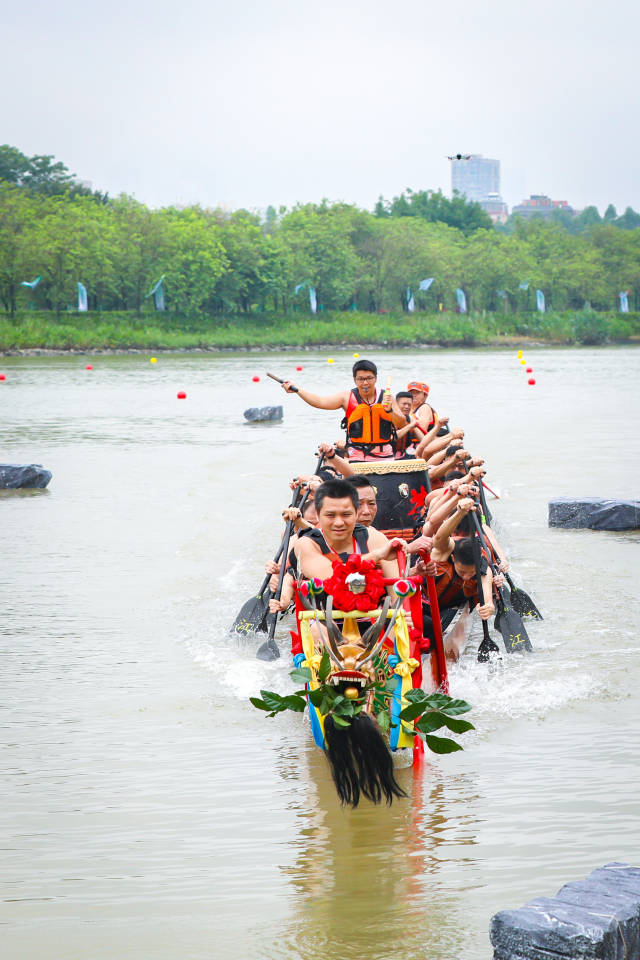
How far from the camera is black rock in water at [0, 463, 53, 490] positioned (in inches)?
704

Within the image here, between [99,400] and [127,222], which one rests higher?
→ [127,222]

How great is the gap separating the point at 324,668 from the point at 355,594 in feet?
1.47

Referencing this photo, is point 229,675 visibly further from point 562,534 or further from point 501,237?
point 501,237

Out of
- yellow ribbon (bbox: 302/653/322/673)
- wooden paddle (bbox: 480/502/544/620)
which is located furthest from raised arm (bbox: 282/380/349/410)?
yellow ribbon (bbox: 302/653/322/673)

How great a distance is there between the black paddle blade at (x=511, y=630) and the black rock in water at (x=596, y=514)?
5.74m

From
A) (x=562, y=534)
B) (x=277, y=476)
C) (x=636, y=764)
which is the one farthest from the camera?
(x=277, y=476)

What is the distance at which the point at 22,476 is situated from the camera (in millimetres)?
17875

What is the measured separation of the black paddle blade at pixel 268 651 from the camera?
28.2 ft

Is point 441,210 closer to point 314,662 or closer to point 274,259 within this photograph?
point 274,259

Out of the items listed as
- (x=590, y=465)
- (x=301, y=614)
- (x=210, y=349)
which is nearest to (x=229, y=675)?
(x=301, y=614)

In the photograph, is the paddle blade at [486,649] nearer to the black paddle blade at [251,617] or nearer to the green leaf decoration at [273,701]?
the black paddle blade at [251,617]

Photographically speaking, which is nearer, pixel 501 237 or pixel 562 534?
pixel 562 534

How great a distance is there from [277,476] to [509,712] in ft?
38.0

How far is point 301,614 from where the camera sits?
236 inches
